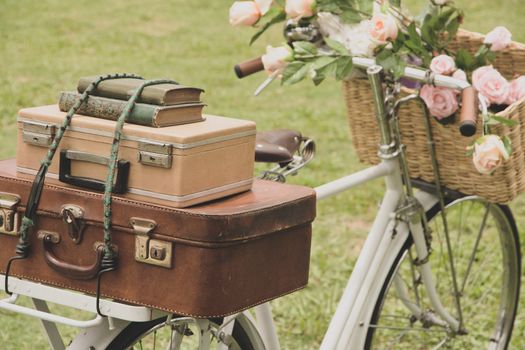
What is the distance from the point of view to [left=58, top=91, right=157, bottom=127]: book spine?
1.89 m

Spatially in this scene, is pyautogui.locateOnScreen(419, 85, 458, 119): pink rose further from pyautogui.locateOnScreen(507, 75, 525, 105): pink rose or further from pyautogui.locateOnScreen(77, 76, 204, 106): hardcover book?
pyautogui.locateOnScreen(77, 76, 204, 106): hardcover book

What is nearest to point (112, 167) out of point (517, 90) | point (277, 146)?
point (277, 146)

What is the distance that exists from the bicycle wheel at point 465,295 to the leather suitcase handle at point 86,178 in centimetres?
122

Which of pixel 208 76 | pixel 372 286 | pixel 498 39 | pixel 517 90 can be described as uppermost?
pixel 498 39

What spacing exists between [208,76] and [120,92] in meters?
6.84

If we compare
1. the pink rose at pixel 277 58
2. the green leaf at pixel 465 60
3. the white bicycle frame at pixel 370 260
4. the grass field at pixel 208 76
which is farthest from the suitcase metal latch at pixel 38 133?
the grass field at pixel 208 76

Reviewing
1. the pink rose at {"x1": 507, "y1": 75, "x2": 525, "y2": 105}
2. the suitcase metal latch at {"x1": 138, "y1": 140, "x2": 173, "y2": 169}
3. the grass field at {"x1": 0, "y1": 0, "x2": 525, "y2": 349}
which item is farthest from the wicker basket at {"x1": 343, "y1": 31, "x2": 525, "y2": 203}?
the grass field at {"x1": 0, "y1": 0, "x2": 525, "y2": 349}

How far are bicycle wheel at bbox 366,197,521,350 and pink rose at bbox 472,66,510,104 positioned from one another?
523mm

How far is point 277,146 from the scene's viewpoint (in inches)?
101

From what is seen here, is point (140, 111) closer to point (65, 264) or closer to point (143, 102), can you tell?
point (143, 102)

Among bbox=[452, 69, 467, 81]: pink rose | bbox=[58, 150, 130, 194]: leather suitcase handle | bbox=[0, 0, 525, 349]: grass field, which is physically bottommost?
bbox=[0, 0, 525, 349]: grass field

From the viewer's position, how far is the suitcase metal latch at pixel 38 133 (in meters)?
1.97

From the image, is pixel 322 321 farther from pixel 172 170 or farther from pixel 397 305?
pixel 172 170

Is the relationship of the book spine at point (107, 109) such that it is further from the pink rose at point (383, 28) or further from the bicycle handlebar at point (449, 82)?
the pink rose at point (383, 28)
